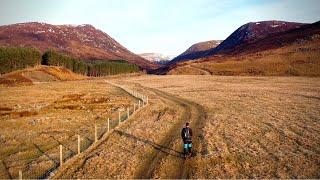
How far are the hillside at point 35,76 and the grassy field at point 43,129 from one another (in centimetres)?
5960

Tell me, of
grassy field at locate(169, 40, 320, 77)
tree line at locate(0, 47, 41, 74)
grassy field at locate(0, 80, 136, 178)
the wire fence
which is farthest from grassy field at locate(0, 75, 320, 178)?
tree line at locate(0, 47, 41, 74)

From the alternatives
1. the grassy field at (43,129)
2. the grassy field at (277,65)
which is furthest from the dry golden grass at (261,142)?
the grassy field at (277,65)

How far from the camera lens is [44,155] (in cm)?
3011

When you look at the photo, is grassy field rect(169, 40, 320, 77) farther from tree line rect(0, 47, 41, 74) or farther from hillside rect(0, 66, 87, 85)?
tree line rect(0, 47, 41, 74)

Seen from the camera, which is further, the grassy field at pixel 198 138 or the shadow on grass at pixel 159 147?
the shadow on grass at pixel 159 147

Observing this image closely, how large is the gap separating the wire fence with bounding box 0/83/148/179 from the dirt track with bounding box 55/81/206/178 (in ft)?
4.59

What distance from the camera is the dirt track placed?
24266 millimetres

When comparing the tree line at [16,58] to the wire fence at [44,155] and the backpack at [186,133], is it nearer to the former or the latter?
the wire fence at [44,155]

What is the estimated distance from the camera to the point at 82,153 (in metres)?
29.7

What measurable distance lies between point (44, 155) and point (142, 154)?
28.7 feet

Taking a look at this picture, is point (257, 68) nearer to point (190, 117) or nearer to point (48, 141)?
point (190, 117)

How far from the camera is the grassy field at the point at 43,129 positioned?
28.2 metres

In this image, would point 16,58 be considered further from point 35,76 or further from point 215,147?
point 215,147

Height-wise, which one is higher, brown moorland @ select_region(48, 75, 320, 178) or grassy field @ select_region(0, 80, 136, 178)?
brown moorland @ select_region(48, 75, 320, 178)
